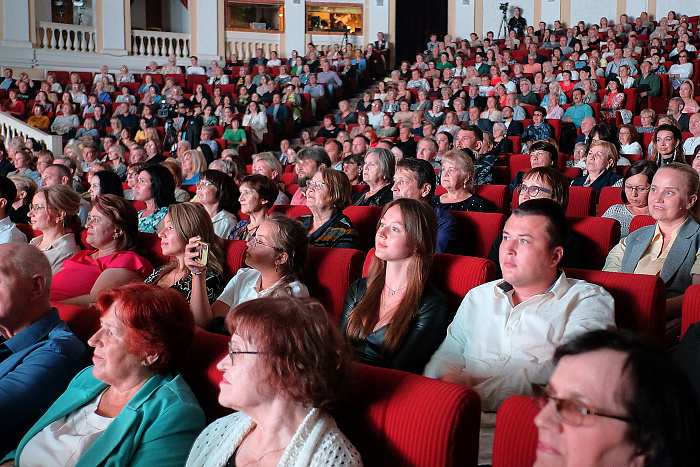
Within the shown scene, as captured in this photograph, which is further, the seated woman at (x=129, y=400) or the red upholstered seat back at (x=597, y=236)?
the red upholstered seat back at (x=597, y=236)

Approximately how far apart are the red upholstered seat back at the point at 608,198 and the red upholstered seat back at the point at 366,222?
3.72 ft

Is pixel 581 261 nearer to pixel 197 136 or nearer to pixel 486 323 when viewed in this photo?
pixel 486 323

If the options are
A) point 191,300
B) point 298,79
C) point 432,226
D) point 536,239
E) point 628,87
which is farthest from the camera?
point 298,79

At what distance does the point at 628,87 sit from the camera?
6727mm

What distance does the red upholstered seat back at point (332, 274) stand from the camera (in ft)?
6.29

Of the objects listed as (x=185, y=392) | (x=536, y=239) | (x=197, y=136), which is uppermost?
(x=197, y=136)

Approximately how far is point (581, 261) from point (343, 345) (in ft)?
3.96

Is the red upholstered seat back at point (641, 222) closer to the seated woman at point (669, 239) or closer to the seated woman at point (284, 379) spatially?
the seated woman at point (669, 239)

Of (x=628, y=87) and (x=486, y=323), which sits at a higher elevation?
(x=628, y=87)

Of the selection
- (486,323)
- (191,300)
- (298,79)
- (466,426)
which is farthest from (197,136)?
(466,426)

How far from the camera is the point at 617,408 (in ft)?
2.17

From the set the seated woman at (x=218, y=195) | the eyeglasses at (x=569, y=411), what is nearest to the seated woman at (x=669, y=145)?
the seated woman at (x=218, y=195)

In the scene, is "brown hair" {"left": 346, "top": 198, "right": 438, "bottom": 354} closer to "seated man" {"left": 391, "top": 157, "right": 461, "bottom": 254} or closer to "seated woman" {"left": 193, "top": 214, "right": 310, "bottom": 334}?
"seated woman" {"left": 193, "top": 214, "right": 310, "bottom": 334}

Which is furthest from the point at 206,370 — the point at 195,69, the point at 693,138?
the point at 195,69
